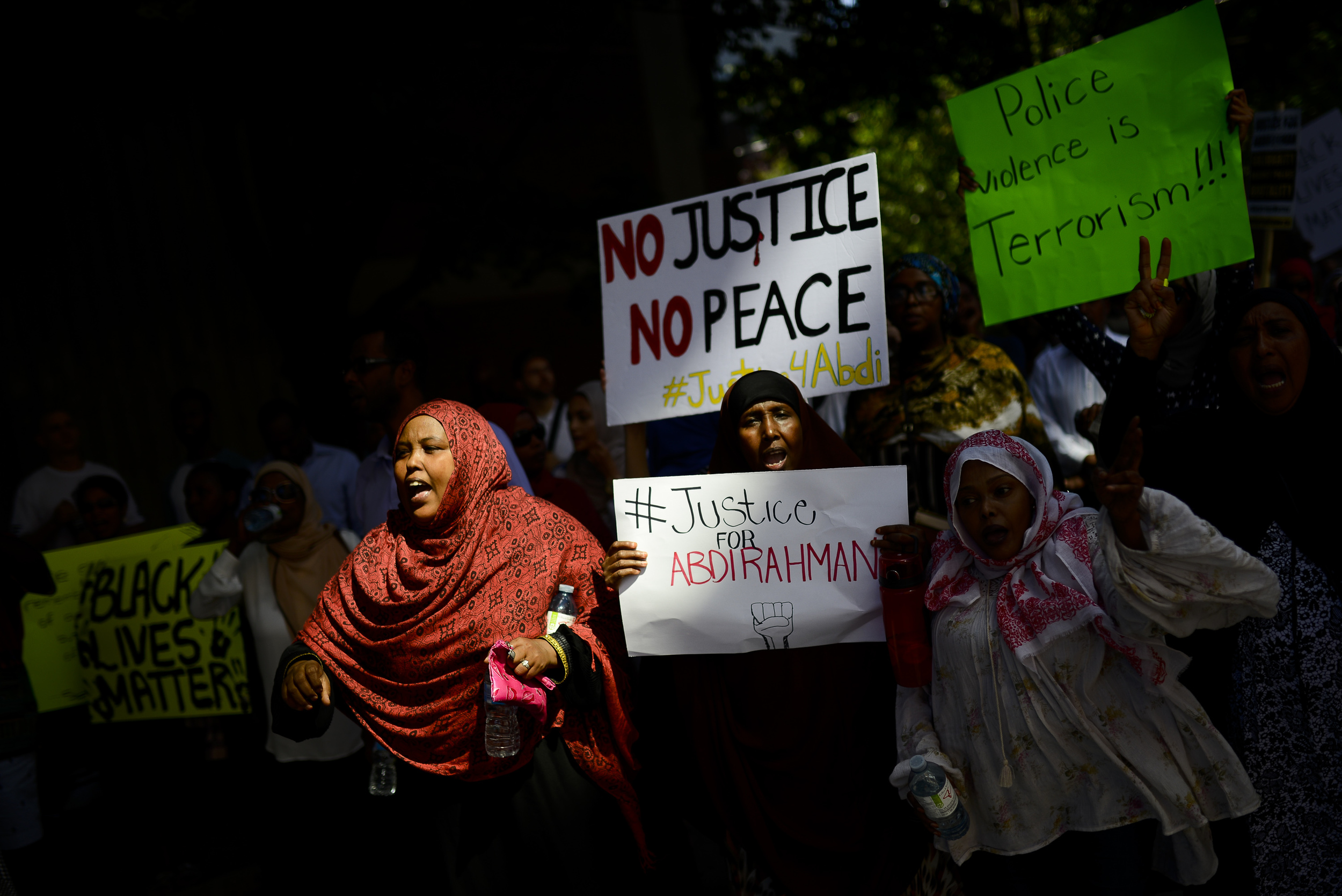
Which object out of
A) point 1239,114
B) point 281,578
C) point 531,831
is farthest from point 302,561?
point 1239,114

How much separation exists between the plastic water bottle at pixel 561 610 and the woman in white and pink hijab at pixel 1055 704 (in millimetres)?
965

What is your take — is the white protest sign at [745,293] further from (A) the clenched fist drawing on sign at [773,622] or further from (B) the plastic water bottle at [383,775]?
(B) the plastic water bottle at [383,775]

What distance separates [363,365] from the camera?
14.0 ft

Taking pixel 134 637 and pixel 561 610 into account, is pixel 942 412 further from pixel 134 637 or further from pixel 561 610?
pixel 134 637

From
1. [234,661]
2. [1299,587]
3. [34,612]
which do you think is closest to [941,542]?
[1299,587]

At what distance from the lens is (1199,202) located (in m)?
3.42

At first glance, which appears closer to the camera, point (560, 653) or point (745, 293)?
point (560, 653)

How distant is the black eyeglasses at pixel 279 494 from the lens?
4.46 m

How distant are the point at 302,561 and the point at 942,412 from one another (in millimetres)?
2691

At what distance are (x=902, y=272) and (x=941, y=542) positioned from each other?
1545 mm

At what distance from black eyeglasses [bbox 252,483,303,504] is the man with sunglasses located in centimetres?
33

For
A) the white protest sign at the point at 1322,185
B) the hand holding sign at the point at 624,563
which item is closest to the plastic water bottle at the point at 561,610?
the hand holding sign at the point at 624,563

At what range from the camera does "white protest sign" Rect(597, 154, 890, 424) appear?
141 inches

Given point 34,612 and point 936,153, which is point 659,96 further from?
point 936,153
